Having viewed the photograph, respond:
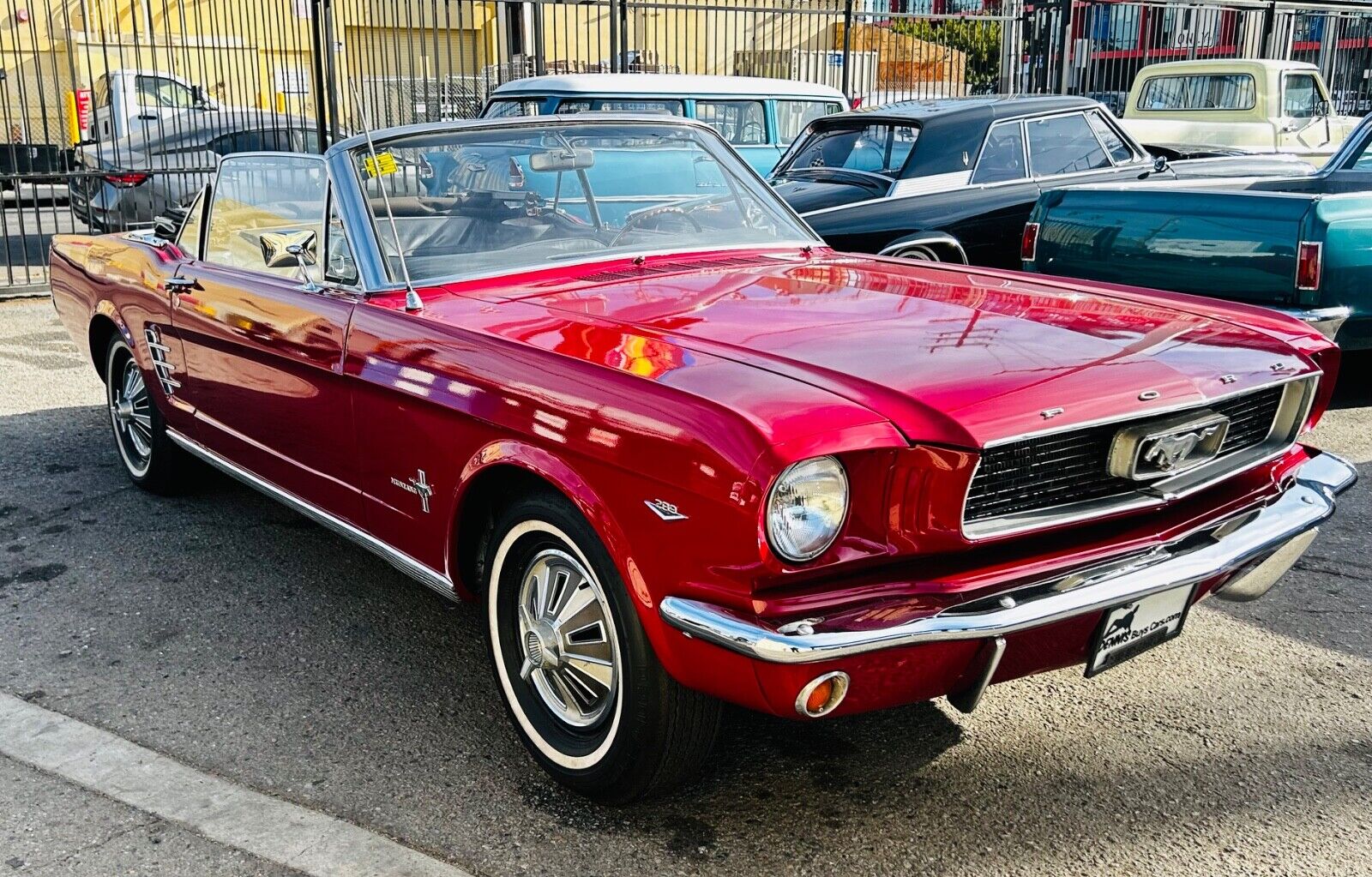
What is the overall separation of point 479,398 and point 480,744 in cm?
90

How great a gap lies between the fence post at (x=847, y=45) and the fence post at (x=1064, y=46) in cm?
255

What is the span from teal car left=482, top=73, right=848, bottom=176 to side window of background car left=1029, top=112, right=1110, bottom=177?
216cm

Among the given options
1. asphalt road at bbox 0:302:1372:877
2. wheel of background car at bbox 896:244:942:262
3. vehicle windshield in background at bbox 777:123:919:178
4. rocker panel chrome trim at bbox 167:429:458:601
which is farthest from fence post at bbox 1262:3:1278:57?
rocker panel chrome trim at bbox 167:429:458:601

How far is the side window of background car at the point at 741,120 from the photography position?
1046 centimetres

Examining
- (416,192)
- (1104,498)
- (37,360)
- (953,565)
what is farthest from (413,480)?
(37,360)

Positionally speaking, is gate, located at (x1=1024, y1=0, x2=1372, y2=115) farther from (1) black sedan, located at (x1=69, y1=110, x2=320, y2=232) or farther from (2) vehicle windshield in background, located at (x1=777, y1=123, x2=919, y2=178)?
(1) black sedan, located at (x1=69, y1=110, x2=320, y2=232)

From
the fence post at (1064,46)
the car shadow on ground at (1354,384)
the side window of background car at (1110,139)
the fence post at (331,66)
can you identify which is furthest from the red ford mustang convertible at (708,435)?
the fence post at (1064,46)

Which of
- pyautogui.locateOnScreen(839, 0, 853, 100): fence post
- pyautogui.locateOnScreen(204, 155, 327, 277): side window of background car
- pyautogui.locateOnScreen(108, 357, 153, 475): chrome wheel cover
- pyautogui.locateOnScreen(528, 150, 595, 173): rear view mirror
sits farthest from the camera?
pyautogui.locateOnScreen(839, 0, 853, 100): fence post

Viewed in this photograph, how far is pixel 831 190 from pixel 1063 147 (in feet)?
5.47

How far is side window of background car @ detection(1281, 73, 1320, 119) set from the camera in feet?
42.3

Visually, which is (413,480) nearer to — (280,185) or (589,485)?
(589,485)

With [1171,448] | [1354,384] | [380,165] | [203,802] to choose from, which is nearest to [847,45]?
[1354,384]

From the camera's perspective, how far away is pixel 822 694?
95.8 inches

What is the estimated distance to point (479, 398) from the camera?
2963mm
